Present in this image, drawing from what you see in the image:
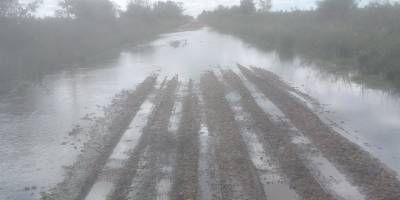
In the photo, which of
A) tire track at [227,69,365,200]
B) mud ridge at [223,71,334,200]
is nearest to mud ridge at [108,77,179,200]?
mud ridge at [223,71,334,200]

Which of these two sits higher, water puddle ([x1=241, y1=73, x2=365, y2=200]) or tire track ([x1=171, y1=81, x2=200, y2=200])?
tire track ([x1=171, y1=81, x2=200, y2=200])

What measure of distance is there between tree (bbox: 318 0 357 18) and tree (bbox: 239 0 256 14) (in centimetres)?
4098

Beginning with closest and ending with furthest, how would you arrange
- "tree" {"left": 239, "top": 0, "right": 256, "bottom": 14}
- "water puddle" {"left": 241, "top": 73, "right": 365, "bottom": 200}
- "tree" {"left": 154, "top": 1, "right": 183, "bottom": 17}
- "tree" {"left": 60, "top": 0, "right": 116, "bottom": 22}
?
"water puddle" {"left": 241, "top": 73, "right": 365, "bottom": 200}
"tree" {"left": 60, "top": 0, "right": 116, "bottom": 22}
"tree" {"left": 239, "top": 0, "right": 256, "bottom": 14}
"tree" {"left": 154, "top": 1, "right": 183, "bottom": 17}

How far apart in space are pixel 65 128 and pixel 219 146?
4.57m

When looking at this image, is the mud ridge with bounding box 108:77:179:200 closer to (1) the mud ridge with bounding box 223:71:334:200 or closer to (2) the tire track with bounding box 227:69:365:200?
(1) the mud ridge with bounding box 223:71:334:200

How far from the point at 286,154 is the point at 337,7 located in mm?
35870

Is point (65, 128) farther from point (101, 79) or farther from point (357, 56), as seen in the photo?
point (357, 56)

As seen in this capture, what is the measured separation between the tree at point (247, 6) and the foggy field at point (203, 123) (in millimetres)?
56646

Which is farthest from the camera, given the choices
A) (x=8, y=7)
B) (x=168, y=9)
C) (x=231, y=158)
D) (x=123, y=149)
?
(x=168, y=9)

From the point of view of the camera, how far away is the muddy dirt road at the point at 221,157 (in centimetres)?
770

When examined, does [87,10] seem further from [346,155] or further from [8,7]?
[346,155]

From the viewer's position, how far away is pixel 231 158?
920cm

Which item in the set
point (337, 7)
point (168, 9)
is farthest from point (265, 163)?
point (168, 9)

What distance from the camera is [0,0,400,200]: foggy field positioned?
8.07 meters
